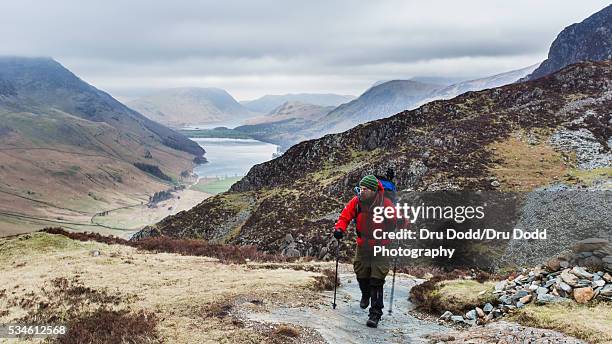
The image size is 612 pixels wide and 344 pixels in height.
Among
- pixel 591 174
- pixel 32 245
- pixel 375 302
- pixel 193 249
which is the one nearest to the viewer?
pixel 375 302

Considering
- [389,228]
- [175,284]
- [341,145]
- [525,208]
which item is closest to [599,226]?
[525,208]

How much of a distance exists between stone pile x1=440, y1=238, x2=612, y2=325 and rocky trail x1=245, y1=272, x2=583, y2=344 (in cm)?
145

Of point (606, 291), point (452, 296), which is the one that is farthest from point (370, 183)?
point (606, 291)

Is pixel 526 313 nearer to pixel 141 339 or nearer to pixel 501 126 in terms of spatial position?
pixel 141 339

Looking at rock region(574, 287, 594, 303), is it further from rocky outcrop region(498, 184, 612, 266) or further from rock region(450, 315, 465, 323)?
rocky outcrop region(498, 184, 612, 266)

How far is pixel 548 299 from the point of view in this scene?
1565 centimetres

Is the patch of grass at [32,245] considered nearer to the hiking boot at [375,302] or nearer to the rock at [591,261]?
the hiking boot at [375,302]

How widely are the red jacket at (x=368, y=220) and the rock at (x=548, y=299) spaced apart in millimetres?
6130

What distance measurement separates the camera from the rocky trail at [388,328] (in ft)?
43.4

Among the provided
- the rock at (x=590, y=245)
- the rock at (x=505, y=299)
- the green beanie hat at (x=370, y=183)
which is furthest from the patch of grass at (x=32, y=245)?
the rock at (x=590, y=245)

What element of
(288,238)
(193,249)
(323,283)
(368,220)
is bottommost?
(288,238)

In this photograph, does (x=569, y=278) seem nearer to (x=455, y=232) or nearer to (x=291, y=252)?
(x=455, y=232)

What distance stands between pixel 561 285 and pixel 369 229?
756 centimetres

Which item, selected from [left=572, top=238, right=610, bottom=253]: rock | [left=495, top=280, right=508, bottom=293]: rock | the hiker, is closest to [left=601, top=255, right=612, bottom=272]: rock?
[left=572, top=238, right=610, bottom=253]: rock
